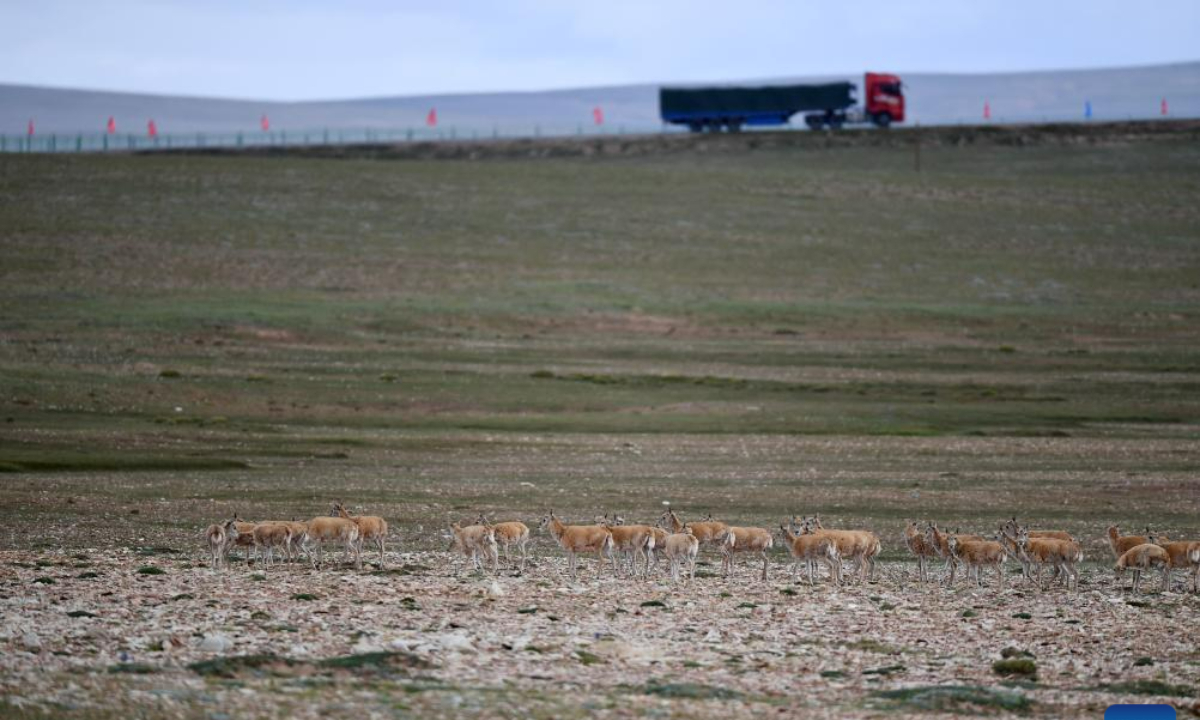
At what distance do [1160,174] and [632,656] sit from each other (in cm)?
8884

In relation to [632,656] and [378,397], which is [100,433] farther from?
[632,656]

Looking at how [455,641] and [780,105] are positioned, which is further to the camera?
[780,105]

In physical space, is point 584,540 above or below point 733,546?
above

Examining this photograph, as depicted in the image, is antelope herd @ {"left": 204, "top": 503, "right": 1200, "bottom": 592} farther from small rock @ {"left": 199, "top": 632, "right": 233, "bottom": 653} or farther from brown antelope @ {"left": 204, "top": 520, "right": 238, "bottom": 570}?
small rock @ {"left": 199, "top": 632, "right": 233, "bottom": 653}

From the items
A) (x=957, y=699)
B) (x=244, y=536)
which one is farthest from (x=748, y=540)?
(x=957, y=699)

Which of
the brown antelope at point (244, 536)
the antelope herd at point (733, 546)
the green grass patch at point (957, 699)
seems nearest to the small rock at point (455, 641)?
the green grass patch at point (957, 699)

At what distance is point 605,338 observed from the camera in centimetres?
5928

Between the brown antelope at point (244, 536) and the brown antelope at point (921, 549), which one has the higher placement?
the brown antelope at point (244, 536)

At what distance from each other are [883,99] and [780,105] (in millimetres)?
7702

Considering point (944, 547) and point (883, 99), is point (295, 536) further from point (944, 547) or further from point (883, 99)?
point (883, 99)

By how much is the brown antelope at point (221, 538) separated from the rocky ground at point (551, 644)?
33 centimetres

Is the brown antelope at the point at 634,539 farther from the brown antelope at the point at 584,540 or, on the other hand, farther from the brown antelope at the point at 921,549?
the brown antelope at the point at 921,549

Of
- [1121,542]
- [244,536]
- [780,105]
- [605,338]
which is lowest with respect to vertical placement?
[605,338]

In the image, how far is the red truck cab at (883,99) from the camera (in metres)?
116
